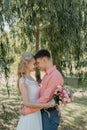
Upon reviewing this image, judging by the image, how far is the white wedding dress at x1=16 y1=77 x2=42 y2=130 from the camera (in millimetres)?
3137

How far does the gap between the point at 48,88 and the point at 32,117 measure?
326mm

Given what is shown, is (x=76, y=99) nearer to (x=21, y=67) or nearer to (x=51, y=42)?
(x=51, y=42)

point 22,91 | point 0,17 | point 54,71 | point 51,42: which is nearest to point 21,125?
point 22,91

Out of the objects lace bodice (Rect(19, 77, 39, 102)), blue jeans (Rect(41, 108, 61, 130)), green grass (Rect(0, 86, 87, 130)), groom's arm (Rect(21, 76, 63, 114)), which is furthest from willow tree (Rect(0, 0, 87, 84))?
green grass (Rect(0, 86, 87, 130))

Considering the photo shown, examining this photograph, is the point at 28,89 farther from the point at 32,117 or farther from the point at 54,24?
the point at 54,24

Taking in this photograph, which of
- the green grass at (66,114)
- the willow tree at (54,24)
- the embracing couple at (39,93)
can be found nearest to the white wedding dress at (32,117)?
the embracing couple at (39,93)

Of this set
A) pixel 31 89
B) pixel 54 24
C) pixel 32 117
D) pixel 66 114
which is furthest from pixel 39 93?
pixel 66 114

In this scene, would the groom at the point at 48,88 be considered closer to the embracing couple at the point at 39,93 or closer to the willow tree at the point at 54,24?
the embracing couple at the point at 39,93

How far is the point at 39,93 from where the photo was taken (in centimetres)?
→ 317

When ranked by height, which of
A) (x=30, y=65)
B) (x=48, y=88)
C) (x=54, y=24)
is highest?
(x=54, y=24)

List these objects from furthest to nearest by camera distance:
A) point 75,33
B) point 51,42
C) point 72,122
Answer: point 72,122
point 51,42
point 75,33

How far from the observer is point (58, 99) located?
118 inches

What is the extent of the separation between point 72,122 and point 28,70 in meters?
4.68

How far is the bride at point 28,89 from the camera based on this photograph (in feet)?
10.1
